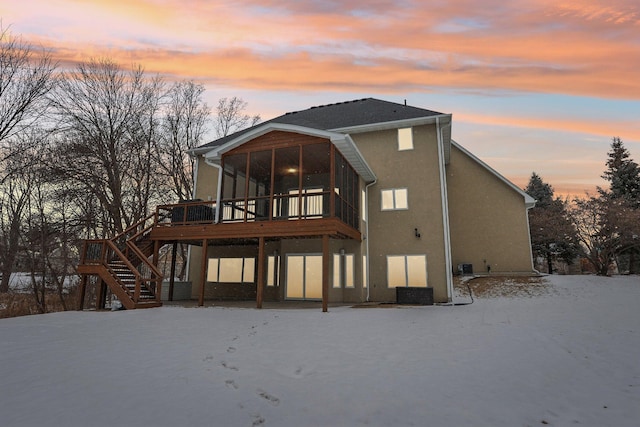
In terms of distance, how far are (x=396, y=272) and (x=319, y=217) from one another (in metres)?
4.29

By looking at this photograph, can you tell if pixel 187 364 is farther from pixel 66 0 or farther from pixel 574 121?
pixel 574 121

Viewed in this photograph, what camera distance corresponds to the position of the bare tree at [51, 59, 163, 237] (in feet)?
60.2

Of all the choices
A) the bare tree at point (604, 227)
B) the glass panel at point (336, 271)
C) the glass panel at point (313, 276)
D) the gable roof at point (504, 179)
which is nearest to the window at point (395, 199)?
the glass panel at point (336, 271)

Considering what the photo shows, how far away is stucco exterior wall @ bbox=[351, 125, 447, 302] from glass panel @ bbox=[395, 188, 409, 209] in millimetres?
160

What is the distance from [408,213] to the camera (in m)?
14.5

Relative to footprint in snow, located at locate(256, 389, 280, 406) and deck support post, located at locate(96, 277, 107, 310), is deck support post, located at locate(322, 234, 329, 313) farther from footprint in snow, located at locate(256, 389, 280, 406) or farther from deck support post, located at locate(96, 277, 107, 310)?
deck support post, located at locate(96, 277, 107, 310)

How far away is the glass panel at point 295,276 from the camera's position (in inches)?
570

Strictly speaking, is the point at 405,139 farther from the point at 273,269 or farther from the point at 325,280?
the point at 273,269

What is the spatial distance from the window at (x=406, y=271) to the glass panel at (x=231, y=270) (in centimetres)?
713

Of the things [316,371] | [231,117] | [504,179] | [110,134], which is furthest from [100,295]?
[504,179]

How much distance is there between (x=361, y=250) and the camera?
45.9ft

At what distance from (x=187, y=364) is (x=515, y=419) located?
15.0ft

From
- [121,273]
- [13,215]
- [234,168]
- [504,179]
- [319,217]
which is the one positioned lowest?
[121,273]

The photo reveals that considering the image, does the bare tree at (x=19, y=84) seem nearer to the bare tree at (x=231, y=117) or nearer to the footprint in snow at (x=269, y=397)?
the bare tree at (x=231, y=117)
